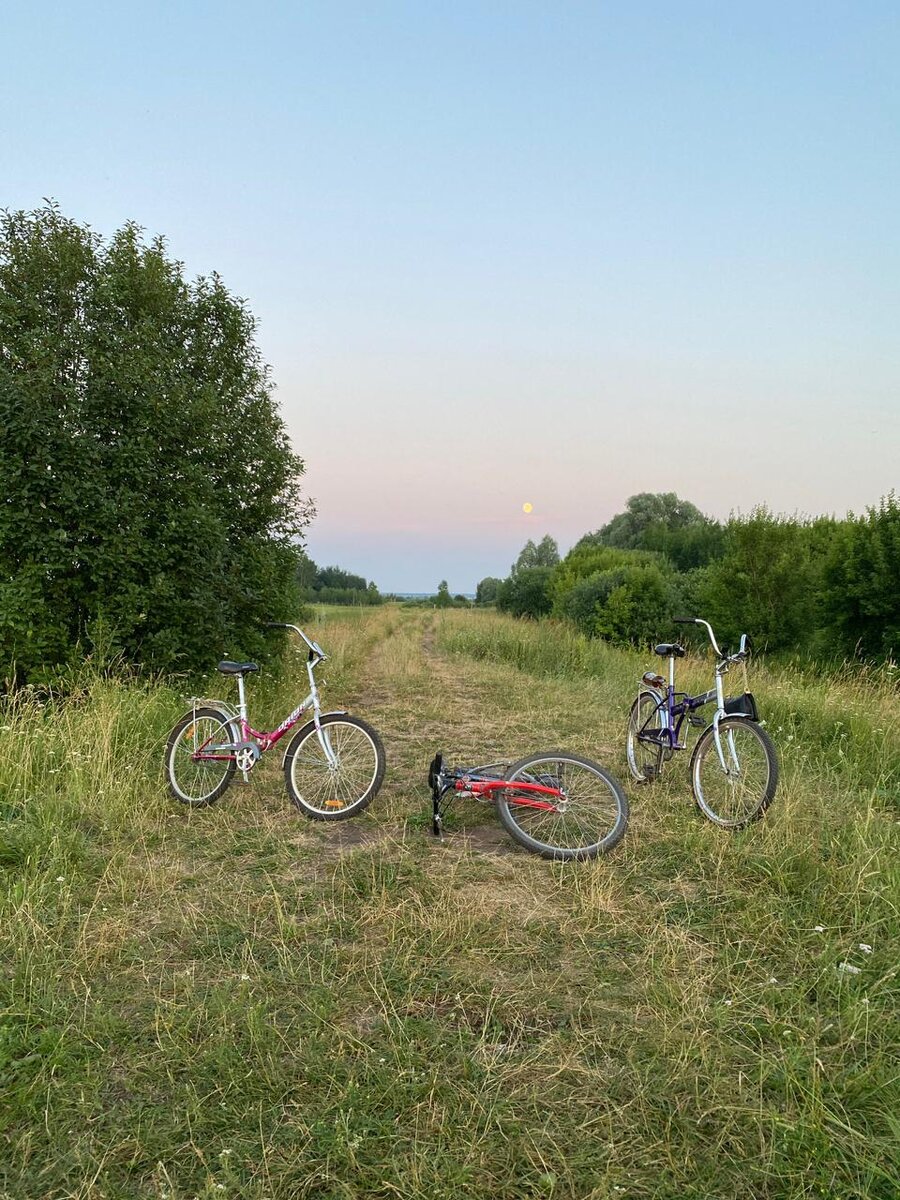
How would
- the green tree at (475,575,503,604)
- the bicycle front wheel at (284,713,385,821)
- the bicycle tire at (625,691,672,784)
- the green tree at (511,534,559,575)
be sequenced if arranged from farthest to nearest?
the green tree at (475,575,503,604), the green tree at (511,534,559,575), the bicycle tire at (625,691,672,784), the bicycle front wheel at (284,713,385,821)

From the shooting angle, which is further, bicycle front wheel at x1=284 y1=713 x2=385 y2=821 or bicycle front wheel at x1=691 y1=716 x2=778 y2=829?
bicycle front wheel at x1=284 y1=713 x2=385 y2=821

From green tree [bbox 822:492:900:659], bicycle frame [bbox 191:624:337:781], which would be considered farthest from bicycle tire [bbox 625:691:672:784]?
green tree [bbox 822:492:900:659]

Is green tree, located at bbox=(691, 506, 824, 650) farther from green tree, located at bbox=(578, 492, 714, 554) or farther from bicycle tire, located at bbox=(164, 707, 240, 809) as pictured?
green tree, located at bbox=(578, 492, 714, 554)

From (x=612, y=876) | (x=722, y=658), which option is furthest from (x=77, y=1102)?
(x=722, y=658)

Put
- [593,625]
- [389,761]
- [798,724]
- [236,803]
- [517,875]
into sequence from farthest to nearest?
[593,625], [798,724], [389,761], [236,803], [517,875]

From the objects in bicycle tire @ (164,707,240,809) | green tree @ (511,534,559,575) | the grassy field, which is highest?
green tree @ (511,534,559,575)

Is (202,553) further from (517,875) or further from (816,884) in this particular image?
(816,884)

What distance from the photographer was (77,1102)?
2.12 meters

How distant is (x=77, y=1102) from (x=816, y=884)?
11.6ft

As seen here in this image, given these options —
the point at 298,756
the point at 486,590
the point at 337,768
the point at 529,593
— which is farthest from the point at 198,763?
the point at 486,590

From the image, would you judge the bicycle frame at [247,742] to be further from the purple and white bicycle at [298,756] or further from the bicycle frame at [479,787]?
the bicycle frame at [479,787]

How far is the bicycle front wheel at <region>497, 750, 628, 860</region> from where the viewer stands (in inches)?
163

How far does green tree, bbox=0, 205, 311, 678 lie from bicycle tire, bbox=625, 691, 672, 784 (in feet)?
16.1

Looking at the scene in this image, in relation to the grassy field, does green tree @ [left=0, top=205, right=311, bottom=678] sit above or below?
above
